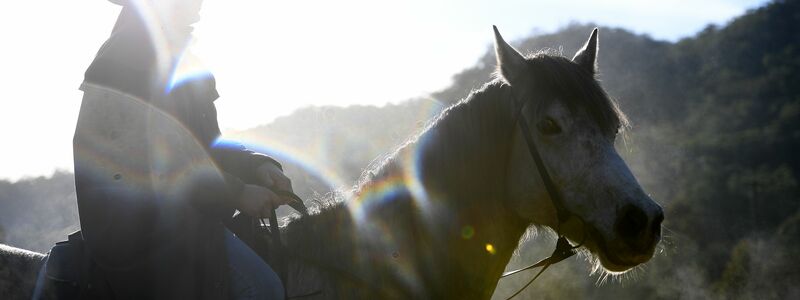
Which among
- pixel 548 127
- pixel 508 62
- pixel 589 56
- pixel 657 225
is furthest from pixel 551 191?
pixel 589 56

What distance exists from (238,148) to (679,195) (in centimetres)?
2626

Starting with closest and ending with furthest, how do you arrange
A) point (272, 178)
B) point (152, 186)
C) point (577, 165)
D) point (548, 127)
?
point (152, 186) → point (577, 165) → point (548, 127) → point (272, 178)

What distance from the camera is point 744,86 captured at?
39625 millimetres

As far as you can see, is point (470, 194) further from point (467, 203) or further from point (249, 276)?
point (249, 276)

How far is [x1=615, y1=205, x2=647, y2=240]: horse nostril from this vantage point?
367cm

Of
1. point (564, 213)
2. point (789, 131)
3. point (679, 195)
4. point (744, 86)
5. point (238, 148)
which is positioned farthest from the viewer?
point (744, 86)

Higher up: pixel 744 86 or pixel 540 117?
pixel 744 86

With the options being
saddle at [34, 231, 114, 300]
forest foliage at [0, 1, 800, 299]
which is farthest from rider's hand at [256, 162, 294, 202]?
forest foliage at [0, 1, 800, 299]

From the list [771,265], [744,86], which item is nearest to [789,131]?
[744,86]

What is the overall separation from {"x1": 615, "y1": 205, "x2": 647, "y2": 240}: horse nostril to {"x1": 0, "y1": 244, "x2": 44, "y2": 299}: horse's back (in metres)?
3.17

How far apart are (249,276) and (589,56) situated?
2402 millimetres

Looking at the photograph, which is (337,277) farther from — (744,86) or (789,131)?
(744,86)

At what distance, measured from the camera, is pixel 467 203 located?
161 inches

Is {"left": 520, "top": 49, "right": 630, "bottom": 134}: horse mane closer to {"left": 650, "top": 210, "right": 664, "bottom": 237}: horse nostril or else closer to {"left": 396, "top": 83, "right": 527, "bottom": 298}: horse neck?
{"left": 396, "top": 83, "right": 527, "bottom": 298}: horse neck
